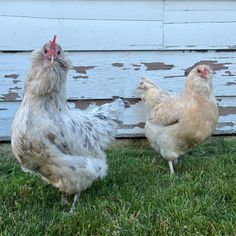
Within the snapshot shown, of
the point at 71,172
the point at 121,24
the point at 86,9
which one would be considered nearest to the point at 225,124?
the point at 121,24

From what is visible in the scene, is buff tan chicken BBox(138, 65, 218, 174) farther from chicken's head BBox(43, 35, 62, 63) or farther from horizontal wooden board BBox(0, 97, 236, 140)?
chicken's head BBox(43, 35, 62, 63)

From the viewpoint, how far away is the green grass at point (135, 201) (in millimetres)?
3207

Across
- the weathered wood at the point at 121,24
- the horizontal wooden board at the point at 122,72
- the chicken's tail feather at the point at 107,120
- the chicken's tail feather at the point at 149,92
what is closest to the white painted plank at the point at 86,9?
the weathered wood at the point at 121,24

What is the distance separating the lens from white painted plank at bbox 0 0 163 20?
506 centimetres

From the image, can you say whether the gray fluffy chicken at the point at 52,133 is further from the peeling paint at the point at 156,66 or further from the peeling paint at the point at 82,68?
the peeling paint at the point at 156,66

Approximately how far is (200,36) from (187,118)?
1220mm

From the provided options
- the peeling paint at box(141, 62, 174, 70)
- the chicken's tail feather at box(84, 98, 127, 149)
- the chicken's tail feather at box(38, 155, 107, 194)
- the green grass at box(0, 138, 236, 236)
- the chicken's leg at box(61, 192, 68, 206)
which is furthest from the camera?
the peeling paint at box(141, 62, 174, 70)

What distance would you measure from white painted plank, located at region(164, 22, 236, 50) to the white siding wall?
1 centimetres

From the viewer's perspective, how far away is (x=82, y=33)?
5.22m

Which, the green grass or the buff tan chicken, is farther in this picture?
the buff tan chicken

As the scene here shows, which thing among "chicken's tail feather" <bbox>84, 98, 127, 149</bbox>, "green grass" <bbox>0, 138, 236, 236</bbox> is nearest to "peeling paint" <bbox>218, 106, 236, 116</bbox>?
"green grass" <bbox>0, 138, 236, 236</bbox>

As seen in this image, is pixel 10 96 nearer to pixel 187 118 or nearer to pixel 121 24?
pixel 121 24

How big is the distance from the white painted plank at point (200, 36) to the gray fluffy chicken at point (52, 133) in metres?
1.87

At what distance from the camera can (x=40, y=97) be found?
359 cm
